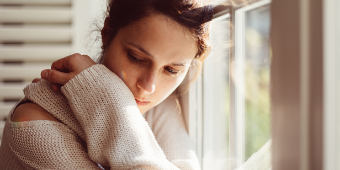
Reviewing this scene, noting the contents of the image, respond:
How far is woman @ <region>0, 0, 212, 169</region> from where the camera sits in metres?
0.44

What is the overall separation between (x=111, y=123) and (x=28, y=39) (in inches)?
27.4

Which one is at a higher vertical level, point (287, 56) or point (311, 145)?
point (287, 56)

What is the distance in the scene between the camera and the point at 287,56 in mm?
289

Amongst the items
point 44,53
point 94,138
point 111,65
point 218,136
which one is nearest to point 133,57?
point 111,65

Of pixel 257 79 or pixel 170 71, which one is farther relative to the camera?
pixel 170 71

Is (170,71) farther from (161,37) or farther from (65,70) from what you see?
(65,70)

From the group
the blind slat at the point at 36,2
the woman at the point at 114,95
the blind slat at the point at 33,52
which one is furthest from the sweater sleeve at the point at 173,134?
the blind slat at the point at 36,2

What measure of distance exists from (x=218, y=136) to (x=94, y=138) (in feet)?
1.15

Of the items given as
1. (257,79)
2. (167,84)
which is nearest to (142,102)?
(167,84)

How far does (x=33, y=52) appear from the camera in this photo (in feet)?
3.00

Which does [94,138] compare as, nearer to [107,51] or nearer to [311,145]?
[107,51]

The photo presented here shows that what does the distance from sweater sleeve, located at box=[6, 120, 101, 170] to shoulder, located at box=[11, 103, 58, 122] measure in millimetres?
15

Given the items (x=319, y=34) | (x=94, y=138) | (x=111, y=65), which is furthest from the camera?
(x=111, y=65)

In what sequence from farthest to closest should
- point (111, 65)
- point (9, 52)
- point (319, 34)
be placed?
point (9, 52)
point (111, 65)
point (319, 34)
